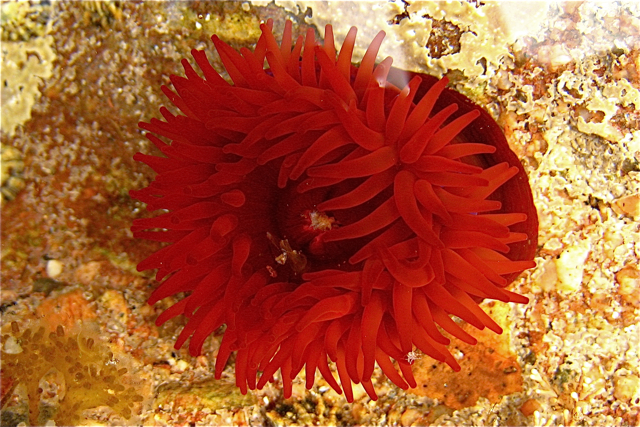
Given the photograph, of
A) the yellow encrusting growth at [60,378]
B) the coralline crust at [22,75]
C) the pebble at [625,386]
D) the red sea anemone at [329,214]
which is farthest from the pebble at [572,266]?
the coralline crust at [22,75]

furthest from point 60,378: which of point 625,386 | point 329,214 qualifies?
point 625,386

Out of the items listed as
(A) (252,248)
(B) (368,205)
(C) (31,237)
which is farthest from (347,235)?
(C) (31,237)

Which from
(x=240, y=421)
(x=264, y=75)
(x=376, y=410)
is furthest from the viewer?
(x=376, y=410)

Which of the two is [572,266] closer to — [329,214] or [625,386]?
[625,386]

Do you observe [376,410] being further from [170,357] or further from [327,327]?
[170,357]

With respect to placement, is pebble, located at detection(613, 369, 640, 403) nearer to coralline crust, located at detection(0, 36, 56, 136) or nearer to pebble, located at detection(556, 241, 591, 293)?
pebble, located at detection(556, 241, 591, 293)

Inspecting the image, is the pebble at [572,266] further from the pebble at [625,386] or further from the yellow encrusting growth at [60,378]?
the yellow encrusting growth at [60,378]
